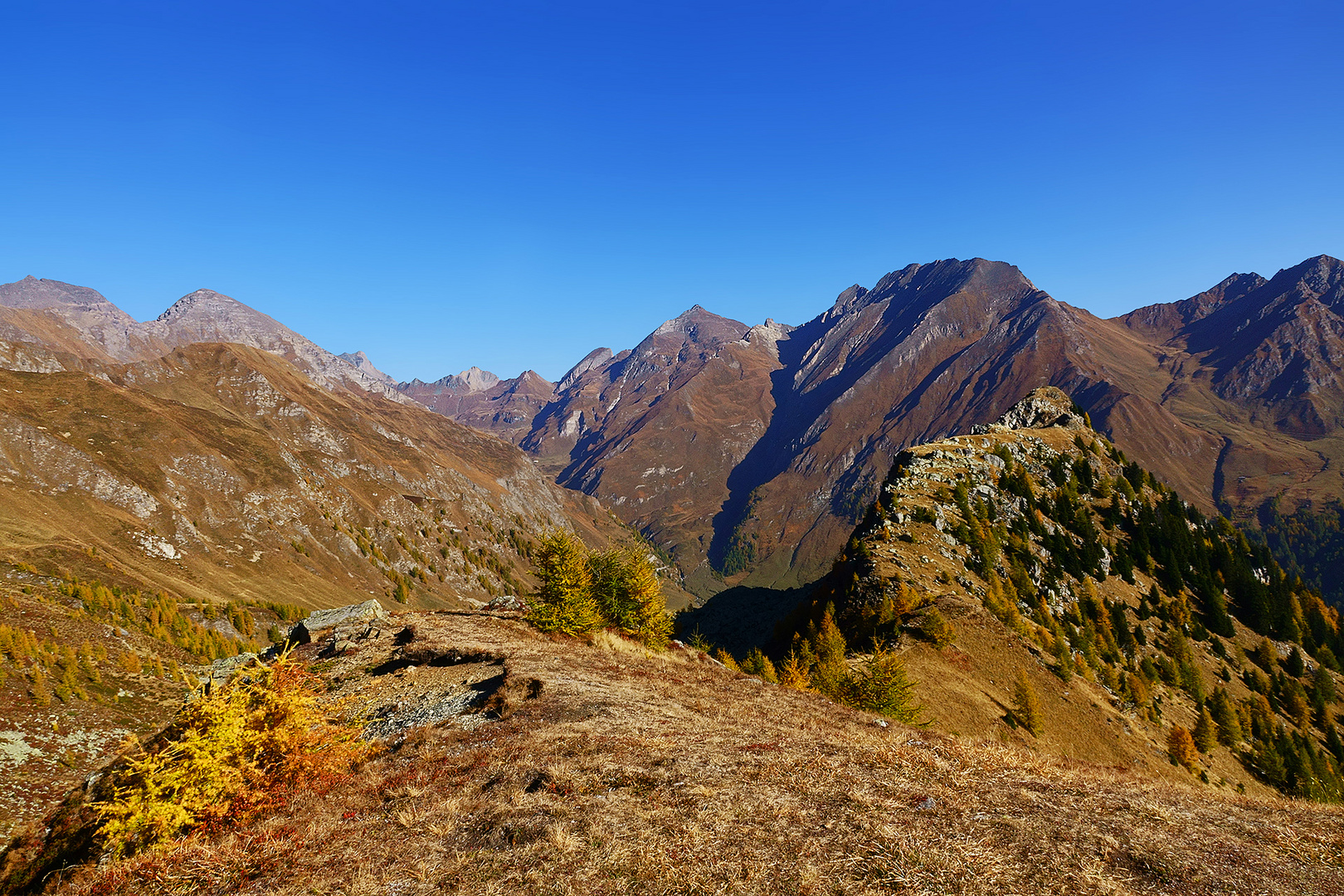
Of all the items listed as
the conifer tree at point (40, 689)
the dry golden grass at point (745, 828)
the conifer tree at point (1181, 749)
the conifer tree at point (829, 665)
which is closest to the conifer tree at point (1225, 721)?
the conifer tree at point (1181, 749)

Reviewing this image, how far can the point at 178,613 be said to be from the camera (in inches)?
4321

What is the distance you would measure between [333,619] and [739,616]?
128279 mm

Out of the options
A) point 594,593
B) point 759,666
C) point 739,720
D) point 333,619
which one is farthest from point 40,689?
point 759,666

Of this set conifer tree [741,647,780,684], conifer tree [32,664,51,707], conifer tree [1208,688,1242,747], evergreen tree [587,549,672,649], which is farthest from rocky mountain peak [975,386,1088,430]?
conifer tree [32,664,51,707]

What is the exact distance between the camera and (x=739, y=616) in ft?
528

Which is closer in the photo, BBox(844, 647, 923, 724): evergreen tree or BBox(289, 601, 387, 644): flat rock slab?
BBox(289, 601, 387, 644): flat rock slab

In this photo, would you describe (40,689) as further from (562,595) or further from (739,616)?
(739,616)

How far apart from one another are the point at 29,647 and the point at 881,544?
329ft

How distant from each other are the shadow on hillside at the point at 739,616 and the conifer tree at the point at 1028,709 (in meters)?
74.6

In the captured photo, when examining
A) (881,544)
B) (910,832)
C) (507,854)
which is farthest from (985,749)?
(881,544)

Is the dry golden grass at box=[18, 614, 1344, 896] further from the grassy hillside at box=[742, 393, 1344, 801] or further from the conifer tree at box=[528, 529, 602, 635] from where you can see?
the grassy hillside at box=[742, 393, 1344, 801]

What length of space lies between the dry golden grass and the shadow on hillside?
4501 inches

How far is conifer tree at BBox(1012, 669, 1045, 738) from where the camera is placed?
177 ft

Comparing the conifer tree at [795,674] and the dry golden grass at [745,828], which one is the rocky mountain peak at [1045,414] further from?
the dry golden grass at [745,828]
